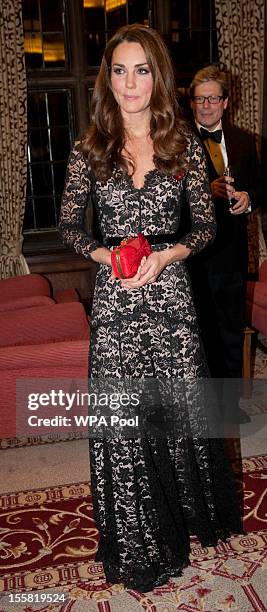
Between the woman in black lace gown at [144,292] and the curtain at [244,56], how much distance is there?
438cm

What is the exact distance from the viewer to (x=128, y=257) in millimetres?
2018

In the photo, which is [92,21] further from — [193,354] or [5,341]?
[193,354]

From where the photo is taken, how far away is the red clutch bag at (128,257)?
6.63ft

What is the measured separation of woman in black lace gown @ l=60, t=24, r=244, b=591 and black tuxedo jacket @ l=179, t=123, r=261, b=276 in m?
1.19

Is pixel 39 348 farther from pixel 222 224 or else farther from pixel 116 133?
pixel 116 133

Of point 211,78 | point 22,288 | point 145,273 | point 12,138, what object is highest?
point 211,78

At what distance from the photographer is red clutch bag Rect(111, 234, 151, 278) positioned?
6.63 feet

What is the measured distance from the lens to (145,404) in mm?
2387

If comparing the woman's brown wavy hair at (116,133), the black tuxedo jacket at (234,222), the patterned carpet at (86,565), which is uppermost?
the woman's brown wavy hair at (116,133)

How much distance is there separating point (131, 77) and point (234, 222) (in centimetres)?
156

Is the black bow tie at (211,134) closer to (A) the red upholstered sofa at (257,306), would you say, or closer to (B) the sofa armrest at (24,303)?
(A) the red upholstered sofa at (257,306)

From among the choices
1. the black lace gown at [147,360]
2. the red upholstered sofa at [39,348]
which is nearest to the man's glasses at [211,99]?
the black lace gown at [147,360]

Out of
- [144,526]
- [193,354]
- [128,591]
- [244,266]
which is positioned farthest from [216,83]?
[128,591]

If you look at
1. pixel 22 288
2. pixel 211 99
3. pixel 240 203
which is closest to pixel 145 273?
pixel 240 203
